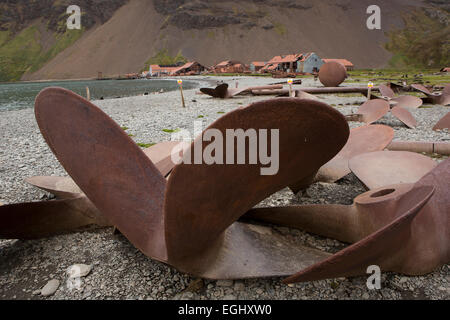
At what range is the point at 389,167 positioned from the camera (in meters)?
2.41

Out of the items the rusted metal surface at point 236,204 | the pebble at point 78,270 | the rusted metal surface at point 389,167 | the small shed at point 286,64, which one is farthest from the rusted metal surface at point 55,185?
the small shed at point 286,64

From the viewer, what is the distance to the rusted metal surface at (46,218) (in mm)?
1833

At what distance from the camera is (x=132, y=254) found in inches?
73.6

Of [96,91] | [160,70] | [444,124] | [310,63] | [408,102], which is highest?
[160,70]

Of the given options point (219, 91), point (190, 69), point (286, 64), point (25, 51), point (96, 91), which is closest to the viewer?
point (219, 91)

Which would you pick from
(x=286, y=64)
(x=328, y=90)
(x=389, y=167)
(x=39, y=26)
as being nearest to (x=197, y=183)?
(x=389, y=167)

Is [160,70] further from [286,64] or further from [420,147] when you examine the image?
[420,147]

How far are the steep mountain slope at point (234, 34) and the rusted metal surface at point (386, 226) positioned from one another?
316 ft

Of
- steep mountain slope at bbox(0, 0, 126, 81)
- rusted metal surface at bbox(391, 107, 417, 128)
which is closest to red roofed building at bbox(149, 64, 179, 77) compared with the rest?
rusted metal surface at bbox(391, 107, 417, 128)

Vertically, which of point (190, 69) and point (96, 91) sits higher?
point (190, 69)

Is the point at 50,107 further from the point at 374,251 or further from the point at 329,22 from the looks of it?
the point at 329,22

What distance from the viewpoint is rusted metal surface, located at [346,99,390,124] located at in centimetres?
640

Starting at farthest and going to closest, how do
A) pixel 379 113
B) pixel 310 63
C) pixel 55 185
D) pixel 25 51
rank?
pixel 25 51, pixel 310 63, pixel 379 113, pixel 55 185

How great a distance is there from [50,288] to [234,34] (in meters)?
124
